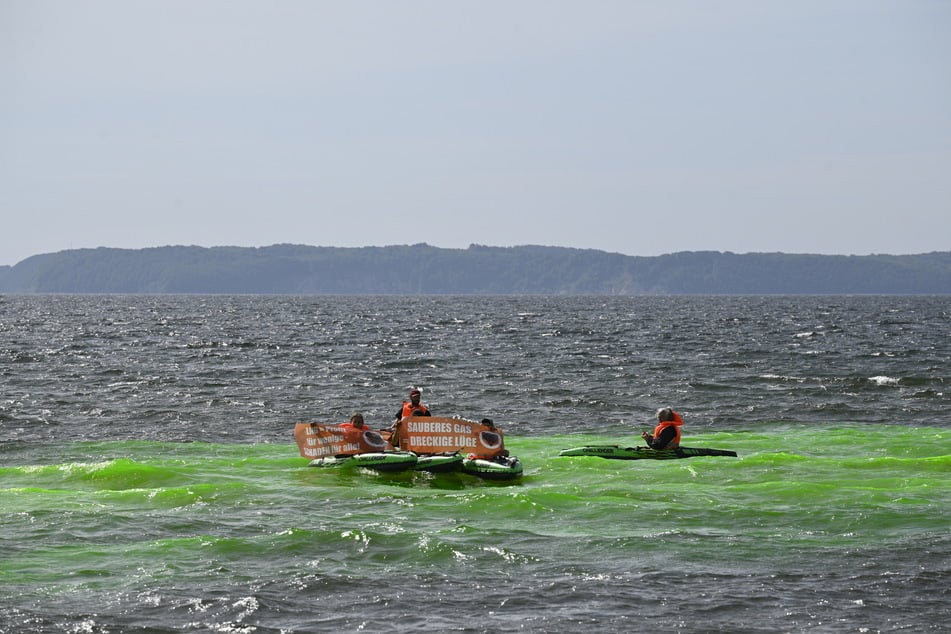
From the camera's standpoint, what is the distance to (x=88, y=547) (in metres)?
16.9

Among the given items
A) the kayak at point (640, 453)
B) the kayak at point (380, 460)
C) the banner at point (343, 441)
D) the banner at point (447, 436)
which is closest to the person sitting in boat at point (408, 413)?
the banner at point (447, 436)

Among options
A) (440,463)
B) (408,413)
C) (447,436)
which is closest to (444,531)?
(440,463)

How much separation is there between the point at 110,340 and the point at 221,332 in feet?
39.8

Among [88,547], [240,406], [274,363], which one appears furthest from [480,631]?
[274,363]

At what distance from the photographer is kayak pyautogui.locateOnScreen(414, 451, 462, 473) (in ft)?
77.8

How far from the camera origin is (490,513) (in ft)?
64.0

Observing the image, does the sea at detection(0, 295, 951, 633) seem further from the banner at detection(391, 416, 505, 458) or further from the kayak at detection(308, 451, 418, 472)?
the banner at detection(391, 416, 505, 458)

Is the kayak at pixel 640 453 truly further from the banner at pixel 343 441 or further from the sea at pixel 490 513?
the banner at pixel 343 441

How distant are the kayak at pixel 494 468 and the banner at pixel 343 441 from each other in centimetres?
216

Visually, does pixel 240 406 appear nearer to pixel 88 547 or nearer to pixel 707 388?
pixel 707 388

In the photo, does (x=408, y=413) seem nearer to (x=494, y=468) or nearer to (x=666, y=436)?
(x=494, y=468)

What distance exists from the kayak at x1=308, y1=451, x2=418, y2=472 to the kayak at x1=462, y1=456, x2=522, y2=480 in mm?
1234

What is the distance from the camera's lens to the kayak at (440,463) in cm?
2370

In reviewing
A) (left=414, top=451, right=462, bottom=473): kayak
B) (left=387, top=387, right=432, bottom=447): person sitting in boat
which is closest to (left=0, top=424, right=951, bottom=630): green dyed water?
(left=414, top=451, right=462, bottom=473): kayak
